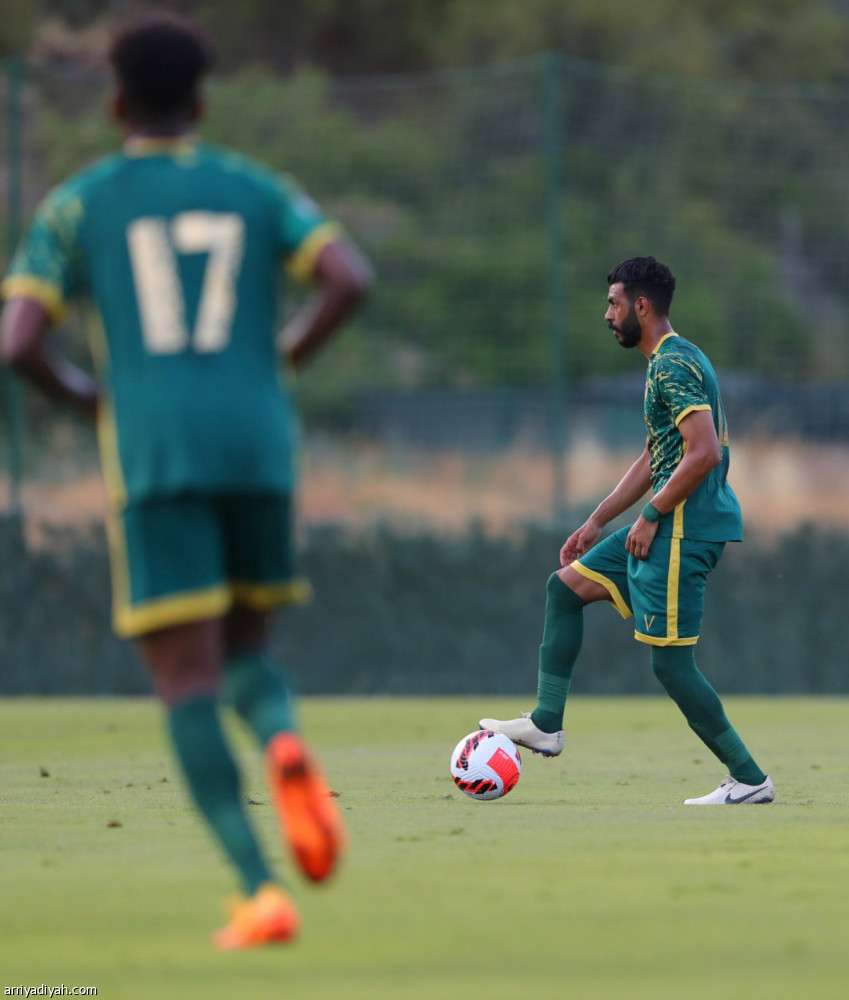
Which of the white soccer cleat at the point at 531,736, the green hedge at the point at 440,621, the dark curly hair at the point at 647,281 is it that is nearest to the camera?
the dark curly hair at the point at 647,281

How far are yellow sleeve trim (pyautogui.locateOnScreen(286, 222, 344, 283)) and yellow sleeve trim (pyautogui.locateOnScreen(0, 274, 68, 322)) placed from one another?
0.54 metres

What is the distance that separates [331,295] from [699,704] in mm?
3536

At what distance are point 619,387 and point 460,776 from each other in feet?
47.6

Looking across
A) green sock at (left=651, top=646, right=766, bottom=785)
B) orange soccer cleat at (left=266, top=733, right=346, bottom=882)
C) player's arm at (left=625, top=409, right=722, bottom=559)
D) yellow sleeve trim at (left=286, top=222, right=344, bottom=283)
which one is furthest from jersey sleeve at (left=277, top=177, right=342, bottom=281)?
green sock at (left=651, top=646, right=766, bottom=785)

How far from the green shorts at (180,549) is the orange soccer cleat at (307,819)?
0.43 m

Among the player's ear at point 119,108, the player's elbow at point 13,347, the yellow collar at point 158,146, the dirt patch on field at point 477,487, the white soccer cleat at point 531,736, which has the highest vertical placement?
the player's ear at point 119,108

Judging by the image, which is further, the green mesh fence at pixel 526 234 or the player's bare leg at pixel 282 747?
the green mesh fence at pixel 526 234

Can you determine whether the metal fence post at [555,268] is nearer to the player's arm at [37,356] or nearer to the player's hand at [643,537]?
the player's hand at [643,537]

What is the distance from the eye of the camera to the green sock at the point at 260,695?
4573 mm

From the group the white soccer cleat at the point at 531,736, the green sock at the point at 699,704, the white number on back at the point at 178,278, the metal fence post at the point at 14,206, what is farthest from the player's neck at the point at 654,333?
the metal fence post at the point at 14,206

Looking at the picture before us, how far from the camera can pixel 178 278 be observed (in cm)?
455

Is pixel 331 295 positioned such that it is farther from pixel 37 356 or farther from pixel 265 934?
pixel 265 934

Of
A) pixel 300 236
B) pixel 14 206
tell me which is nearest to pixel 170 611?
pixel 300 236

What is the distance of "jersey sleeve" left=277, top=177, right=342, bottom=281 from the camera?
4.61m
